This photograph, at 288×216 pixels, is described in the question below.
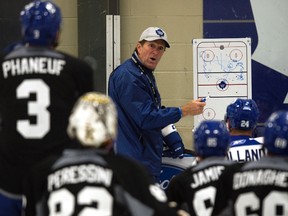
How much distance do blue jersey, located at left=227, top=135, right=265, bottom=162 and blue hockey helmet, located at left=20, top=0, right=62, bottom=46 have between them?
1.67 m

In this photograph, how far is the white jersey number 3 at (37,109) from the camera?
13.3 feet

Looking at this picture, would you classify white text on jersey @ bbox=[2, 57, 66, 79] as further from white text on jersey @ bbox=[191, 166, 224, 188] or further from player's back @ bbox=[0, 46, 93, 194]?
white text on jersey @ bbox=[191, 166, 224, 188]

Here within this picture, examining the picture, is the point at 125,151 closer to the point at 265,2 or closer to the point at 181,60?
the point at 181,60

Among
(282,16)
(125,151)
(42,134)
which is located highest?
(282,16)

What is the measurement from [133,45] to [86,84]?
4.05 meters

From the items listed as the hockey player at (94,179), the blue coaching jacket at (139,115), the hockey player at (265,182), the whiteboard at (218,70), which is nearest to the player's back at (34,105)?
the hockey player at (94,179)

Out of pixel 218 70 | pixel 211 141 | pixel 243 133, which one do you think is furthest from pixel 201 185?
pixel 218 70

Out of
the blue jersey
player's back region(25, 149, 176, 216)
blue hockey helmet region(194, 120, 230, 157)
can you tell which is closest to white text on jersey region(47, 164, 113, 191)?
player's back region(25, 149, 176, 216)

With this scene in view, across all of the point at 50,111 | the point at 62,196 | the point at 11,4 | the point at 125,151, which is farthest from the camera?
the point at 11,4

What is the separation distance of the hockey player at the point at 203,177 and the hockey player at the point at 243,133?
1.17 meters

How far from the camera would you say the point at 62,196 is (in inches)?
134

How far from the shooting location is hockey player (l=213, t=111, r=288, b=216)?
3.73 meters

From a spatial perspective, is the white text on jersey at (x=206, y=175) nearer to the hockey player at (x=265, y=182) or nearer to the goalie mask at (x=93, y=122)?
the hockey player at (x=265, y=182)

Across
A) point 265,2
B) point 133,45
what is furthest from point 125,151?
point 265,2
